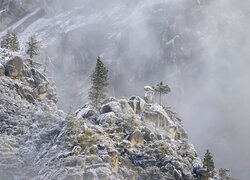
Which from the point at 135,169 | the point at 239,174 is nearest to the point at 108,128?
the point at 135,169

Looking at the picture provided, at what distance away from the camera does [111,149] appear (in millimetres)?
53875

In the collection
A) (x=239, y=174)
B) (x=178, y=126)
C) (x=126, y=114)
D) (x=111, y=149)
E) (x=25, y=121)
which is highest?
(x=239, y=174)

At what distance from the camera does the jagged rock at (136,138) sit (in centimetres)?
5975

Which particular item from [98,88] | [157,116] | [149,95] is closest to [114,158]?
[157,116]

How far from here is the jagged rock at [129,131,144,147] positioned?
59750 mm

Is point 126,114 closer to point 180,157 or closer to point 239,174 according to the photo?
point 180,157

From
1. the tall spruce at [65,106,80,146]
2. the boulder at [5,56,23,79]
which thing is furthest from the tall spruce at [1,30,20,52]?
the tall spruce at [65,106,80,146]

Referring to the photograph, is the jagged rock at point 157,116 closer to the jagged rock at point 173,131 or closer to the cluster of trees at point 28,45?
the jagged rock at point 173,131

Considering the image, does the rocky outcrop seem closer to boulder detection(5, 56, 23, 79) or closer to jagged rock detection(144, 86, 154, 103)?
boulder detection(5, 56, 23, 79)

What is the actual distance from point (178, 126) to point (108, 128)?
25.7 m

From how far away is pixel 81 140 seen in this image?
5350 cm

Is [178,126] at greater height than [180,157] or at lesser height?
greater

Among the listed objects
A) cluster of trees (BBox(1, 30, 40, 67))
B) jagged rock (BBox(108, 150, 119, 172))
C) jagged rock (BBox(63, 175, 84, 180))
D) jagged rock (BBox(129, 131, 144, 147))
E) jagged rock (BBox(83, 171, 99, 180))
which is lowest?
jagged rock (BBox(63, 175, 84, 180))

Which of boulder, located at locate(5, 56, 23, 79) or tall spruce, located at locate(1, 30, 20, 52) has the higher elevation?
tall spruce, located at locate(1, 30, 20, 52)
